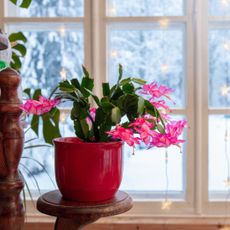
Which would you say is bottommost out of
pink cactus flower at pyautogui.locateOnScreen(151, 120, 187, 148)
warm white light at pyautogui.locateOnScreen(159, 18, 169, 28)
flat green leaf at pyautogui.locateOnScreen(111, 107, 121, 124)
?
pink cactus flower at pyautogui.locateOnScreen(151, 120, 187, 148)

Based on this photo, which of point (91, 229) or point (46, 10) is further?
point (46, 10)

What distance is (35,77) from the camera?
6.67 ft

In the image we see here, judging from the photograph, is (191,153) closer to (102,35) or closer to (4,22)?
(102,35)

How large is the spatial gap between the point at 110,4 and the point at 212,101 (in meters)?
0.77

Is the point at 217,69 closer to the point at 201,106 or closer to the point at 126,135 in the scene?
the point at 201,106

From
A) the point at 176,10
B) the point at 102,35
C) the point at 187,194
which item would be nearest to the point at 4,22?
the point at 102,35

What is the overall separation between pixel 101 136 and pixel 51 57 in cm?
119

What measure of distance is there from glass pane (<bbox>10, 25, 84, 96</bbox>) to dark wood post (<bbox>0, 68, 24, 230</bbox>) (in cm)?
125

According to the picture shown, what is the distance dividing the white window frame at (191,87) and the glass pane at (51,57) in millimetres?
72

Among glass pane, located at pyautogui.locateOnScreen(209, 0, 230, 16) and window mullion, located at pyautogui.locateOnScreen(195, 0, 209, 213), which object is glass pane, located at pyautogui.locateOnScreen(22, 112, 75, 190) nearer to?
window mullion, located at pyautogui.locateOnScreen(195, 0, 209, 213)

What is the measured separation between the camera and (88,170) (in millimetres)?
888

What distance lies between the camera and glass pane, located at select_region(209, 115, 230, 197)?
1.98 m

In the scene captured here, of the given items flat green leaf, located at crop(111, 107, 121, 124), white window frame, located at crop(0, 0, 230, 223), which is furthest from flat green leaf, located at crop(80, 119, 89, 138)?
white window frame, located at crop(0, 0, 230, 223)

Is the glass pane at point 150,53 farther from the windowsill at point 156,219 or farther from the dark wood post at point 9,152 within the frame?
the dark wood post at point 9,152
